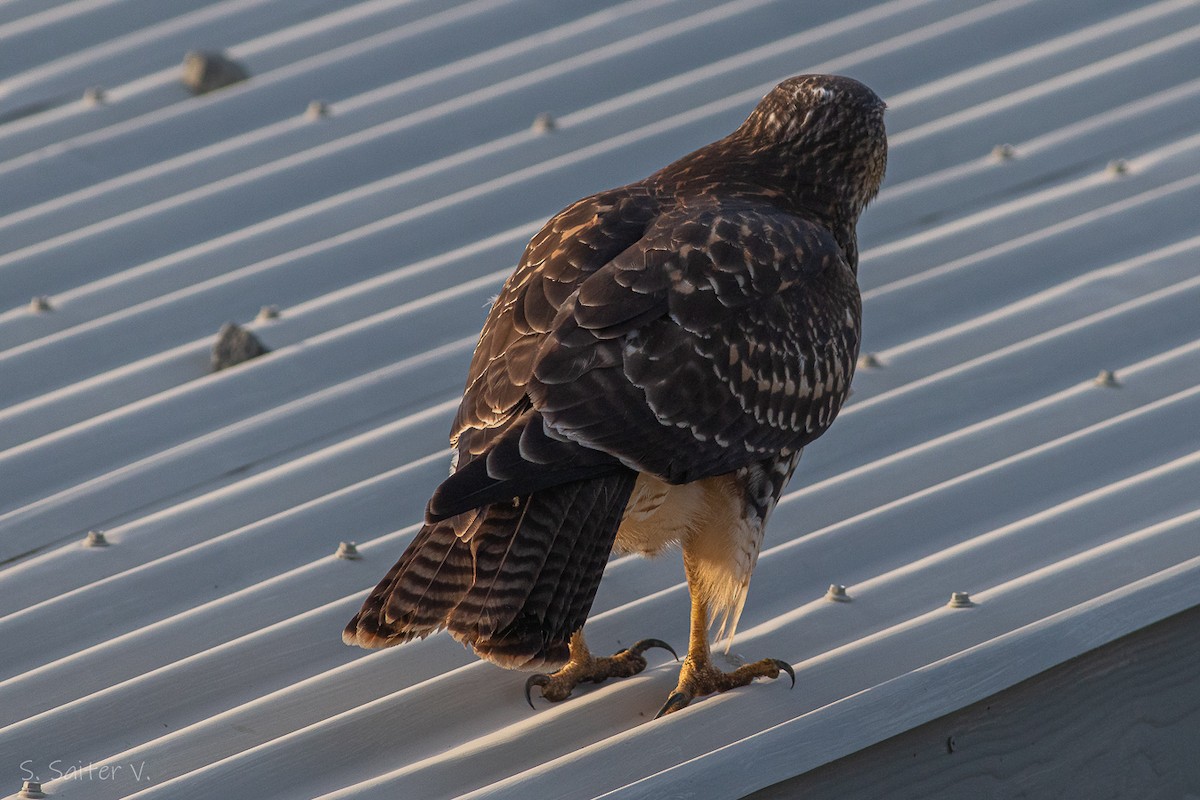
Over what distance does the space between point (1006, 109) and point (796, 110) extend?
198 centimetres

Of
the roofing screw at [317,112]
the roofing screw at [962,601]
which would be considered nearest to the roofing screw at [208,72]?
the roofing screw at [317,112]

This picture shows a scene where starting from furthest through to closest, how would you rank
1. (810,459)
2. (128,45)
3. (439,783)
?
1. (128,45)
2. (810,459)
3. (439,783)

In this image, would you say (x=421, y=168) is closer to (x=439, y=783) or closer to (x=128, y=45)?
(x=128, y=45)

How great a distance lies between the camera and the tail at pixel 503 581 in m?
3.62

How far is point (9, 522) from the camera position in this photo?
462cm

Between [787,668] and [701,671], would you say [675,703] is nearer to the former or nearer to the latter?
[701,671]

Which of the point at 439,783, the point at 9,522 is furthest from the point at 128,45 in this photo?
the point at 439,783

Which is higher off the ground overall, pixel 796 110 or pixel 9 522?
pixel 796 110

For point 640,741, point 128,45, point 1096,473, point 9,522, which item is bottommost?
point 640,741

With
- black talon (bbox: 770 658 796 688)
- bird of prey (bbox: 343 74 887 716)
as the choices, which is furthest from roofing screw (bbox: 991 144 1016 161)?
black talon (bbox: 770 658 796 688)

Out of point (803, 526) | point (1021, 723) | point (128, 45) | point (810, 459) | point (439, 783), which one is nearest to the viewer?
point (439, 783)

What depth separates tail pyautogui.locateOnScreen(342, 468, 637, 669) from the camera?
3625mm

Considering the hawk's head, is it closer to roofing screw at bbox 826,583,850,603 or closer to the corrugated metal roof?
the corrugated metal roof

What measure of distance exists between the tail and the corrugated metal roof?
0.30 meters
